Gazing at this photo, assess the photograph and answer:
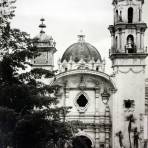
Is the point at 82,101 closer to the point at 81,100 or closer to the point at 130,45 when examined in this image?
the point at 81,100

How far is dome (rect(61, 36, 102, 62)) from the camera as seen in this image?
47.3 metres

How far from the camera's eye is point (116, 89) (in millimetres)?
41312

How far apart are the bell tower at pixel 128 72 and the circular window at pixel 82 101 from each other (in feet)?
8.32

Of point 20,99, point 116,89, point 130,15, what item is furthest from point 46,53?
point 20,99

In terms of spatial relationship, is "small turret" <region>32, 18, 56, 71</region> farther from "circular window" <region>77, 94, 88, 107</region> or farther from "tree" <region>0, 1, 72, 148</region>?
"tree" <region>0, 1, 72, 148</region>

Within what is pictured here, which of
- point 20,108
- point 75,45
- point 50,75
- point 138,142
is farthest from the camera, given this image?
point 75,45

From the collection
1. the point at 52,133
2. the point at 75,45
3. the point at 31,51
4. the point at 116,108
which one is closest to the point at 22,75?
the point at 31,51

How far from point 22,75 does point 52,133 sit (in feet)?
9.76

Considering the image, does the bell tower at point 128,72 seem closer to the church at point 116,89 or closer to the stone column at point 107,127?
the church at point 116,89

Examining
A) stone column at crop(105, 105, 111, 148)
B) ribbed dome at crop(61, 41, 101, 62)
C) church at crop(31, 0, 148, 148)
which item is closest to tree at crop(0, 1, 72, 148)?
church at crop(31, 0, 148, 148)

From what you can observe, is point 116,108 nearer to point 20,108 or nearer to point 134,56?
point 134,56

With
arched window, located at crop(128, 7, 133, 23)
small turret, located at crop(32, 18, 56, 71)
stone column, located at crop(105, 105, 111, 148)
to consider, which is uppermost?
arched window, located at crop(128, 7, 133, 23)

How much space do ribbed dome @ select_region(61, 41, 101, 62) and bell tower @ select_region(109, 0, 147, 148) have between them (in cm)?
557

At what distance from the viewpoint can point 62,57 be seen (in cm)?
4859
